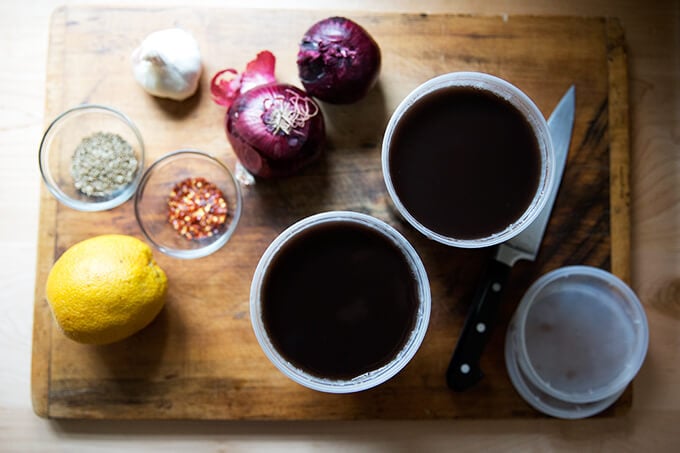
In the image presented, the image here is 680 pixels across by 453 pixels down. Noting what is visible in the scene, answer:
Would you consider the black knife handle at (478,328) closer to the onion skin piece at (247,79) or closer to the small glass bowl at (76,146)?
the onion skin piece at (247,79)

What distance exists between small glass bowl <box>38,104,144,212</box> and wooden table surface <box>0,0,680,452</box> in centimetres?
4

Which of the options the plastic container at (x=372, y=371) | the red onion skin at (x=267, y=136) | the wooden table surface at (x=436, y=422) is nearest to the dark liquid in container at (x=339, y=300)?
the plastic container at (x=372, y=371)

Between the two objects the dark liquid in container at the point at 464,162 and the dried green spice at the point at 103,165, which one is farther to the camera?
the dried green spice at the point at 103,165

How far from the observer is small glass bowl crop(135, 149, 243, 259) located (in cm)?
99

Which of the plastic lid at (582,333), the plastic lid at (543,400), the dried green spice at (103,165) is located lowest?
the plastic lid at (543,400)

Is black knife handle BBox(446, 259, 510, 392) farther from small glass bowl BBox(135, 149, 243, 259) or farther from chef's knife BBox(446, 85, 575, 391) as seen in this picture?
small glass bowl BBox(135, 149, 243, 259)

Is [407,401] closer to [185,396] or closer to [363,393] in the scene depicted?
[363,393]

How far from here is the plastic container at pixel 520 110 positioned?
85 centimetres

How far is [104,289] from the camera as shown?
0.86 metres

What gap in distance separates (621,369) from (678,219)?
28 cm

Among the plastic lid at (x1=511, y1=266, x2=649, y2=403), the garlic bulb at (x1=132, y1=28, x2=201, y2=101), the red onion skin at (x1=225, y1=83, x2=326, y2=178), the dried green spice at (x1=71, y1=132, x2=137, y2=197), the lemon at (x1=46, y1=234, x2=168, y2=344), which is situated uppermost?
the garlic bulb at (x1=132, y1=28, x2=201, y2=101)

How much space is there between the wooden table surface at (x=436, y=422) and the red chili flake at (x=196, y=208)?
0.81 feet

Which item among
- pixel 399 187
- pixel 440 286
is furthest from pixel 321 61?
pixel 440 286

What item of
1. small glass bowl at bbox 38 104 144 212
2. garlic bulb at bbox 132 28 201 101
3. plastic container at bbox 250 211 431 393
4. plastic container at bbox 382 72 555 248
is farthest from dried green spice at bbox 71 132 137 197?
plastic container at bbox 382 72 555 248
